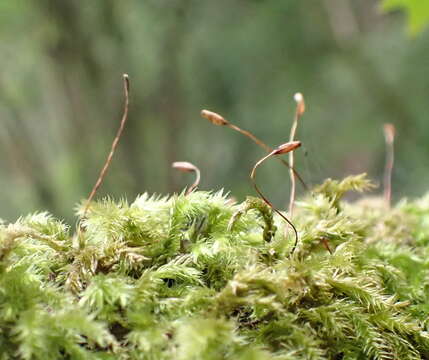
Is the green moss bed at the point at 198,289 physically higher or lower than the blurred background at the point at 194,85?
higher

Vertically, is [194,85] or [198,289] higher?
[198,289]

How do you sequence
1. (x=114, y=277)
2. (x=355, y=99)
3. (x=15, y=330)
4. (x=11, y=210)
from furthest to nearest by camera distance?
(x=11, y=210)
(x=355, y=99)
(x=114, y=277)
(x=15, y=330)

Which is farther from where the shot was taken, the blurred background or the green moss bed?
the blurred background

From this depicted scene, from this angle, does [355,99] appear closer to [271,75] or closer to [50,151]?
[271,75]

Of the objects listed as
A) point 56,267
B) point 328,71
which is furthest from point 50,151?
point 56,267

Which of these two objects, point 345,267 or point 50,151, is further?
point 50,151
